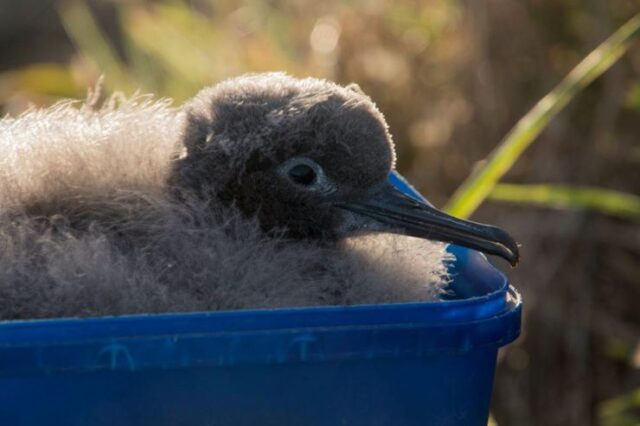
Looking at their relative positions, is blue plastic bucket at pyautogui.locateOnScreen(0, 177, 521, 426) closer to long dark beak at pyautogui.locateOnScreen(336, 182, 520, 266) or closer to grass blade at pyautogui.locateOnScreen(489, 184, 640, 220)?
long dark beak at pyautogui.locateOnScreen(336, 182, 520, 266)

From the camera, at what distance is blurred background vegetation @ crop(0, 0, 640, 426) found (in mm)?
3070

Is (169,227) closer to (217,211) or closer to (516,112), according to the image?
(217,211)

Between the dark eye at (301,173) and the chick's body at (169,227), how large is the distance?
3cm

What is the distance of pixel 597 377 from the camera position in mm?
3125

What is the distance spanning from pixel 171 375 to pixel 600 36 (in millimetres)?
2172

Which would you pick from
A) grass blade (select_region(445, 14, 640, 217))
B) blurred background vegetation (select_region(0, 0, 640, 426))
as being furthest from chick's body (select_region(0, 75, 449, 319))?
blurred background vegetation (select_region(0, 0, 640, 426))

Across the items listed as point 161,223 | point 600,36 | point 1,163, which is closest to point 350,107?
point 161,223

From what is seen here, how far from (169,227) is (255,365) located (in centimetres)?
32

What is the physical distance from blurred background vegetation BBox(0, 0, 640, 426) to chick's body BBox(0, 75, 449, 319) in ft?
3.41

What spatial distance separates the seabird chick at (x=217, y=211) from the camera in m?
1.36

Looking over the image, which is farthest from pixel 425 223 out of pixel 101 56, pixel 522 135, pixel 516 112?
pixel 101 56

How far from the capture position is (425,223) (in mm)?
1609

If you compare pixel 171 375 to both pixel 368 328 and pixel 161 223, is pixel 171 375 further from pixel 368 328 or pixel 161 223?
pixel 161 223

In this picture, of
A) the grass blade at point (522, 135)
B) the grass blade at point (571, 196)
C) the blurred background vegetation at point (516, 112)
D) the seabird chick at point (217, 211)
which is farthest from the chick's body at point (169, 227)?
the blurred background vegetation at point (516, 112)
